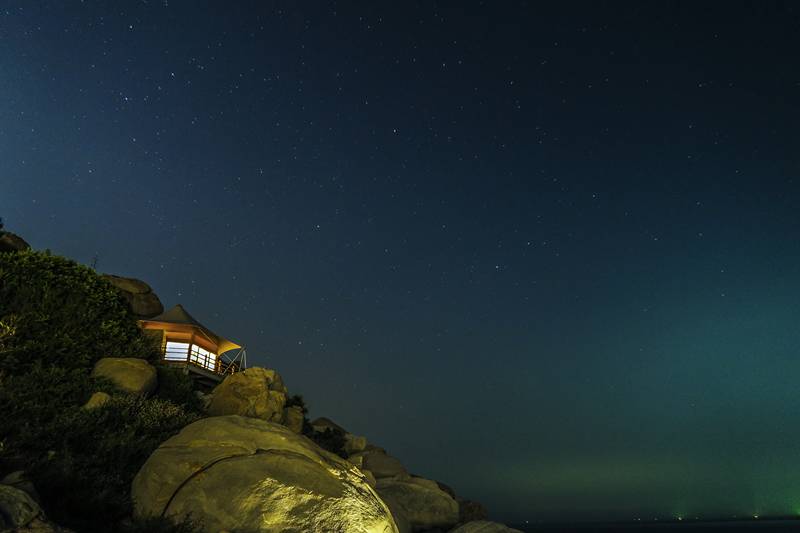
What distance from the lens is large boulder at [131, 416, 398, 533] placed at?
9062 millimetres

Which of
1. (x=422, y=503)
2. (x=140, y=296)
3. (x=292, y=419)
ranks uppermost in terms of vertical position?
(x=140, y=296)

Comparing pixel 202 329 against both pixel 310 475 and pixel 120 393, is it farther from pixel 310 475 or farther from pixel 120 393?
pixel 310 475

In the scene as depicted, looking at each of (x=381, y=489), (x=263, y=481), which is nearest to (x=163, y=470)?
(x=263, y=481)

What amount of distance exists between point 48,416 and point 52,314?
14.2 ft

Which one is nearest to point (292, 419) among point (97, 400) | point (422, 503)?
point (422, 503)

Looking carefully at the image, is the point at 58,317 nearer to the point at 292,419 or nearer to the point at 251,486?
the point at 251,486

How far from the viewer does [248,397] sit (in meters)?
20.6

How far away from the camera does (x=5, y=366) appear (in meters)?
12.6

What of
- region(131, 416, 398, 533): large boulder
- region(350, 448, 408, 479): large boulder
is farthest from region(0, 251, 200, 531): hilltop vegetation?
region(350, 448, 408, 479): large boulder

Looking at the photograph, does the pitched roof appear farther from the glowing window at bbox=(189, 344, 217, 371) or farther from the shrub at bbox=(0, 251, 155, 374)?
the shrub at bbox=(0, 251, 155, 374)

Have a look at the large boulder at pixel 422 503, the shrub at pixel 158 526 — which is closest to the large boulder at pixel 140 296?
the large boulder at pixel 422 503

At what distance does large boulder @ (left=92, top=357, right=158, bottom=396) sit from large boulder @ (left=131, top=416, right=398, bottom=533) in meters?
4.77

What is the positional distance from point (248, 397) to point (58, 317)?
24.4ft

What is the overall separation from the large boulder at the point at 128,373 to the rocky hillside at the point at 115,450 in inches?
1.3
